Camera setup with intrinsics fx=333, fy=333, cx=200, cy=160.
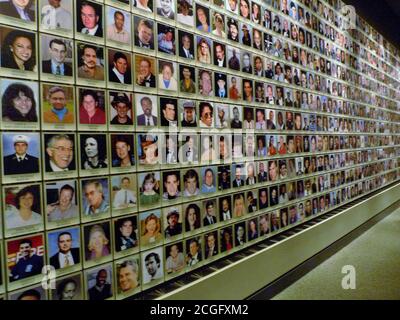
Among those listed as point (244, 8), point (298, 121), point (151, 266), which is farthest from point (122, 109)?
point (298, 121)

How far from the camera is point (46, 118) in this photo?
1289 mm

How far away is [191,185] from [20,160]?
3.07 feet

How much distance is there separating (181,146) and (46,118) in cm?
75

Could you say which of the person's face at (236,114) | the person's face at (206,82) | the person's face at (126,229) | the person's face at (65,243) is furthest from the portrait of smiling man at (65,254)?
the person's face at (236,114)

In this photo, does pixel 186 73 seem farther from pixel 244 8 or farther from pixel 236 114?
pixel 244 8

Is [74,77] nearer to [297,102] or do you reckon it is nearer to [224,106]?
[224,106]

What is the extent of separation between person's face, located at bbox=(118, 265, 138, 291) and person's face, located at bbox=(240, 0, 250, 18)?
1.81 metres

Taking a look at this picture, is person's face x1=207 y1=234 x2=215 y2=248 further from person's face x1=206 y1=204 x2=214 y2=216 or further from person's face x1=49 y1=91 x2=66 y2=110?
person's face x1=49 y1=91 x2=66 y2=110

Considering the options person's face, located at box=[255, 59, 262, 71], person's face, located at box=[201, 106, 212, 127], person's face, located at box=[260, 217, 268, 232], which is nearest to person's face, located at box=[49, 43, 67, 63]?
person's face, located at box=[201, 106, 212, 127]

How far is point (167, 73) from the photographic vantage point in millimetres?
1764

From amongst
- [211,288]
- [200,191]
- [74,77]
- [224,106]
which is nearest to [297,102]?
[224,106]

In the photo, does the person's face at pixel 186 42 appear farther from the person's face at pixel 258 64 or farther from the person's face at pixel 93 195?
the person's face at pixel 93 195
